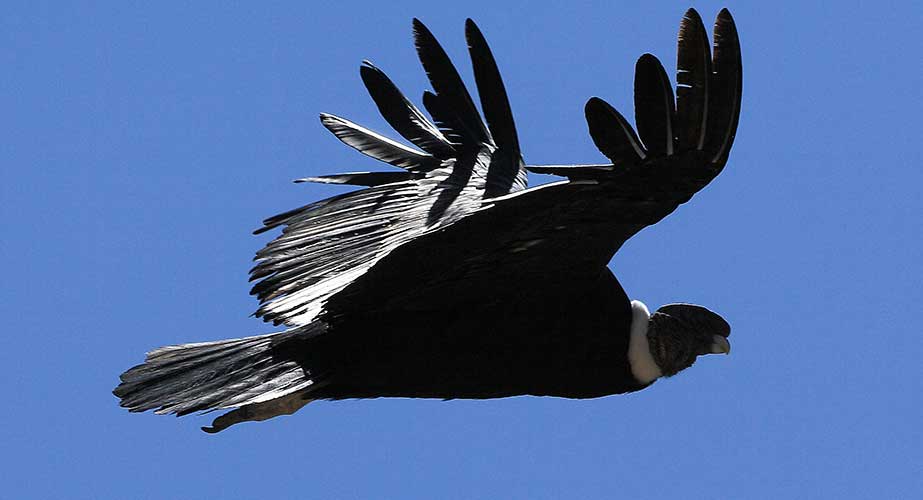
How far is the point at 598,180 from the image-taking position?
4.75 meters

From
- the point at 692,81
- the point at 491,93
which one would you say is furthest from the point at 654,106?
the point at 491,93

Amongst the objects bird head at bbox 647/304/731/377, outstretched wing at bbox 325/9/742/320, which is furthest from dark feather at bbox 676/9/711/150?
bird head at bbox 647/304/731/377

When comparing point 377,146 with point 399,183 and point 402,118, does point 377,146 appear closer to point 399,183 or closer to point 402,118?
point 402,118

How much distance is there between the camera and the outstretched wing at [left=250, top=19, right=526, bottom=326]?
5973 mm

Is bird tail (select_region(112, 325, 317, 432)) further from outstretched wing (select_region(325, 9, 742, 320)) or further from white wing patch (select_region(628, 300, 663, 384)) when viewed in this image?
white wing patch (select_region(628, 300, 663, 384))

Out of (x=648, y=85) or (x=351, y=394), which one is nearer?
(x=648, y=85)

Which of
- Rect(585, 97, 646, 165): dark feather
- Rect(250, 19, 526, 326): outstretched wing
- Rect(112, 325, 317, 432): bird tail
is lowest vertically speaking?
Rect(112, 325, 317, 432): bird tail

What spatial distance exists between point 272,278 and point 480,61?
112 centimetres

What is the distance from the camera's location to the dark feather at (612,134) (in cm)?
458

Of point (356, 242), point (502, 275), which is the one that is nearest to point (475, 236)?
point (502, 275)

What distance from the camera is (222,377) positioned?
232 inches

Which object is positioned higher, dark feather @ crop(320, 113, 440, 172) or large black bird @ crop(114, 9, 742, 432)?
dark feather @ crop(320, 113, 440, 172)

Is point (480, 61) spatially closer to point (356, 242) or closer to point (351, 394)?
point (356, 242)

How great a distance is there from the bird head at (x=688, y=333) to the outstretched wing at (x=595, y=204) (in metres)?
0.63
